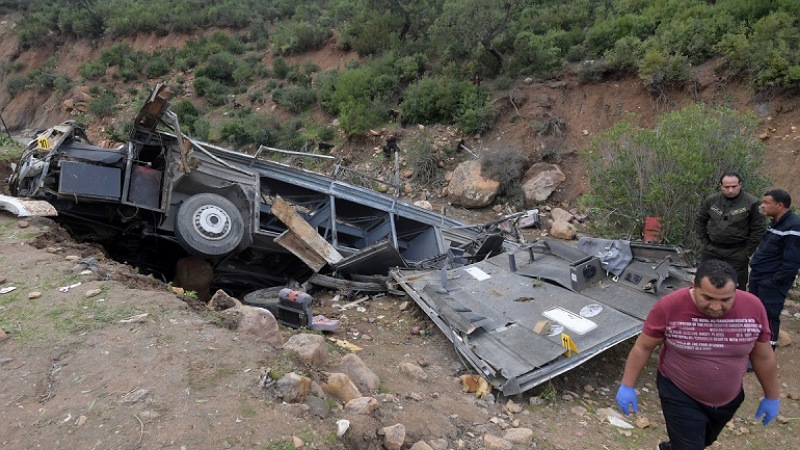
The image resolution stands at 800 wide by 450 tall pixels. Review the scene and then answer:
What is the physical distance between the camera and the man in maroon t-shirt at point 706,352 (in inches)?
91.1

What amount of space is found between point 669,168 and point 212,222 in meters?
5.97

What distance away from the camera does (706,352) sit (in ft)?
7.87

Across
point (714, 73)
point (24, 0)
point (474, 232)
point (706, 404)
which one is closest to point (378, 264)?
point (474, 232)

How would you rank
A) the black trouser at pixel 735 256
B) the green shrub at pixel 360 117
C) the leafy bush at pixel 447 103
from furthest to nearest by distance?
the green shrub at pixel 360 117, the leafy bush at pixel 447 103, the black trouser at pixel 735 256

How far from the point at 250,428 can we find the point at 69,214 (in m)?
5.52

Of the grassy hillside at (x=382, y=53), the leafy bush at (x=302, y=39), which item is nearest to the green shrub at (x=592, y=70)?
the grassy hillside at (x=382, y=53)

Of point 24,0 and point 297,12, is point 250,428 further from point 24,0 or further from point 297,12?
point 24,0

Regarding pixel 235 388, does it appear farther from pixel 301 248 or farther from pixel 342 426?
pixel 301 248

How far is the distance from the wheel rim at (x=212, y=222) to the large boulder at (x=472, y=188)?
7283 millimetres

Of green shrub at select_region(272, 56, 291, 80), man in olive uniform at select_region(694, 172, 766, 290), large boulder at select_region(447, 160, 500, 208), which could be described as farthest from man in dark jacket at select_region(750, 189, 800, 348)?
green shrub at select_region(272, 56, 291, 80)

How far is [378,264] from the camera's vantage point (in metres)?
6.96

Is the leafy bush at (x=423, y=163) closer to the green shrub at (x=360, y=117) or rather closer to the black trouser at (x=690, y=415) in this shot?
the green shrub at (x=360, y=117)

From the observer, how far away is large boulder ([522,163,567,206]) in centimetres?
1228

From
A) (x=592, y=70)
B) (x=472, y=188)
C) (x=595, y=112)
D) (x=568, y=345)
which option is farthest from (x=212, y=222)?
(x=592, y=70)
